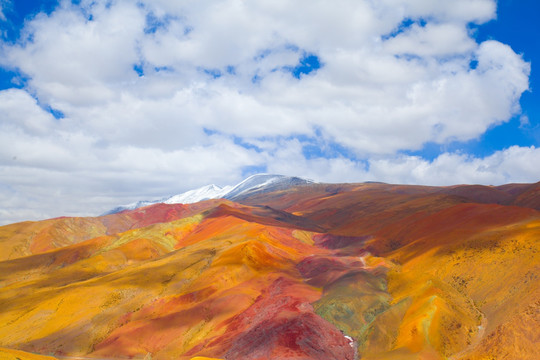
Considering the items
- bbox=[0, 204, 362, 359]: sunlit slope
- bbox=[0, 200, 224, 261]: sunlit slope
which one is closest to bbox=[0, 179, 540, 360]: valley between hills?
bbox=[0, 204, 362, 359]: sunlit slope

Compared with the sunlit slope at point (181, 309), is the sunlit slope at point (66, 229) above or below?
above

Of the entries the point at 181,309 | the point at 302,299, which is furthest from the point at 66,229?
the point at 302,299

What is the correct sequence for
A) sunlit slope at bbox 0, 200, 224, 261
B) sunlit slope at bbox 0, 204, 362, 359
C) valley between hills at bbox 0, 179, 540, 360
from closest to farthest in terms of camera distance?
valley between hills at bbox 0, 179, 540, 360, sunlit slope at bbox 0, 204, 362, 359, sunlit slope at bbox 0, 200, 224, 261

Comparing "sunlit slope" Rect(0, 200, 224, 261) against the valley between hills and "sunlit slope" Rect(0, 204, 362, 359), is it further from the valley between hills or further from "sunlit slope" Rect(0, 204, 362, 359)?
"sunlit slope" Rect(0, 204, 362, 359)

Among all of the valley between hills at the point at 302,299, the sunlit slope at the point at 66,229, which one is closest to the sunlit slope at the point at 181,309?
the valley between hills at the point at 302,299

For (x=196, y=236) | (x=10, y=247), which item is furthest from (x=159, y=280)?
(x=10, y=247)

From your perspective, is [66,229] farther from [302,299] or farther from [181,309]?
[302,299]

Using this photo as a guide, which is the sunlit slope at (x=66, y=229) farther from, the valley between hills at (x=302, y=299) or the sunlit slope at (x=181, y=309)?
the sunlit slope at (x=181, y=309)

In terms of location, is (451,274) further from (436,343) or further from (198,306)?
(198,306)

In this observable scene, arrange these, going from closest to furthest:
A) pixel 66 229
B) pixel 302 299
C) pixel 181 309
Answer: pixel 302 299 < pixel 181 309 < pixel 66 229
